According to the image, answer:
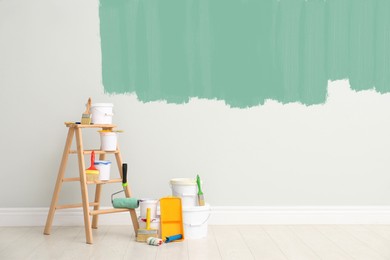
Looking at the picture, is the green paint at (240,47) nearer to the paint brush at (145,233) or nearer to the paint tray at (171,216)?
the paint tray at (171,216)

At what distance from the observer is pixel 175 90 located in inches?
153

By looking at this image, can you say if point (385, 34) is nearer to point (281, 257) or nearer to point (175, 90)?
point (175, 90)

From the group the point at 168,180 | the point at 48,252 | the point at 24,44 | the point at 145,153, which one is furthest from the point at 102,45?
the point at 48,252

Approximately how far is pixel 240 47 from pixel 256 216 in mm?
1213

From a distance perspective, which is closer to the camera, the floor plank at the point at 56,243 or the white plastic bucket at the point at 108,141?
the floor plank at the point at 56,243

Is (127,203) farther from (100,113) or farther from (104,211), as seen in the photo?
(100,113)

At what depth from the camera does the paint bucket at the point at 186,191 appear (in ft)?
11.5

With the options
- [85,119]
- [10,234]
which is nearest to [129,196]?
[85,119]

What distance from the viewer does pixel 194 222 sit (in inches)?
135

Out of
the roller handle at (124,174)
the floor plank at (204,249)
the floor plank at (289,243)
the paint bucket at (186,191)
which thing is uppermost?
the roller handle at (124,174)

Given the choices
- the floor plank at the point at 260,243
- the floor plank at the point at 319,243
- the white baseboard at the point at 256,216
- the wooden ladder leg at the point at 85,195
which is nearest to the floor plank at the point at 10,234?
the white baseboard at the point at 256,216

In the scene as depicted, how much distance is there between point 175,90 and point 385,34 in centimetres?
157

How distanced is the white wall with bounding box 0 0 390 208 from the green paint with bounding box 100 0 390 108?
0.10 m

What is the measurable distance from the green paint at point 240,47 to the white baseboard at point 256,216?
0.77m
